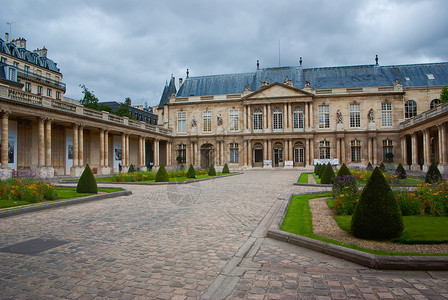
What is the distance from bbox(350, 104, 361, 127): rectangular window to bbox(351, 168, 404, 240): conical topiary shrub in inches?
1486

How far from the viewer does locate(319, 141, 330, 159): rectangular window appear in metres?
40.5

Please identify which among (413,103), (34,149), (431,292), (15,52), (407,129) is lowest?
(431,292)

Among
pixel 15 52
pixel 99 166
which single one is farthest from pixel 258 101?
pixel 15 52

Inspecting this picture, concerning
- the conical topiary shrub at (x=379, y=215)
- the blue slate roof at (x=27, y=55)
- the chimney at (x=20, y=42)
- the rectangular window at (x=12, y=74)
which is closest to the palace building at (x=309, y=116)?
the blue slate roof at (x=27, y=55)

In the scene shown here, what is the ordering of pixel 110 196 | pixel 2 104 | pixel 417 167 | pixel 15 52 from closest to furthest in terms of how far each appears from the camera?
pixel 110 196
pixel 2 104
pixel 417 167
pixel 15 52

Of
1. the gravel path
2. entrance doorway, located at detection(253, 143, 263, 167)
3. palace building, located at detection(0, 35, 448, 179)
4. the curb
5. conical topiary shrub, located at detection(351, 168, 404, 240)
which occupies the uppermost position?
palace building, located at detection(0, 35, 448, 179)

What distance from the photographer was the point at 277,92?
41094 mm

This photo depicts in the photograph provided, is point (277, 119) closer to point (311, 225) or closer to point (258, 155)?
point (258, 155)

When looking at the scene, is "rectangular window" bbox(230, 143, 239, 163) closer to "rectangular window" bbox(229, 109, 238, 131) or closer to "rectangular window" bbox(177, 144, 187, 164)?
"rectangular window" bbox(229, 109, 238, 131)

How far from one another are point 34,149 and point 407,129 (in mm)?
38694

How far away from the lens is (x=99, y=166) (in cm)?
2998

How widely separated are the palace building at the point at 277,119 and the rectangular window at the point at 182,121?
0.15 metres

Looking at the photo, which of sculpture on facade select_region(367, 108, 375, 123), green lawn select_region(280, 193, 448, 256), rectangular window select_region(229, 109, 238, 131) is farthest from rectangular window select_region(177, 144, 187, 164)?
green lawn select_region(280, 193, 448, 256)

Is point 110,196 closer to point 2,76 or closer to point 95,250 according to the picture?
point 95,250
